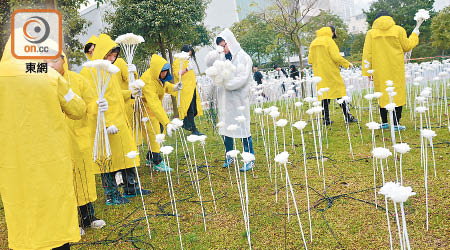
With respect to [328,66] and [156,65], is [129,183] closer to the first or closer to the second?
[156,65]

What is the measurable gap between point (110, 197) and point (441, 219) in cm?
328

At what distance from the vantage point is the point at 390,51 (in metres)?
5.30

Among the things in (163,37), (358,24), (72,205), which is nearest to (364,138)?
(72,205)

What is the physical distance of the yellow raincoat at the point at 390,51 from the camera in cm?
527

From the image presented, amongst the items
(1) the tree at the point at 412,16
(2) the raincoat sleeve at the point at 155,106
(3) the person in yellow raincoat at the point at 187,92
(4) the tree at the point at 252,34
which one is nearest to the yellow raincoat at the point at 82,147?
(2) the raincoat sleeve at the point at 155,106

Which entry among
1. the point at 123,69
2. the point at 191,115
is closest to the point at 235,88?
the point at 123,69

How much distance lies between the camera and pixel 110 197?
3938 millimetres

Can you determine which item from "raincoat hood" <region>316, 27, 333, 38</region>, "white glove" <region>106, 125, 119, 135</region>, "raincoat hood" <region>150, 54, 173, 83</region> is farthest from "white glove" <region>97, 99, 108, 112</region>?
"raincoat hood" <region>316, 27, 333, 38</region>

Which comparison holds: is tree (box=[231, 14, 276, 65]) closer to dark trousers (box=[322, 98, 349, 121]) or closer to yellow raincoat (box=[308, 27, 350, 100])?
yellow raincoat (box=[308, 27, 350, 100])

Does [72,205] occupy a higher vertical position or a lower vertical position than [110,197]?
higher

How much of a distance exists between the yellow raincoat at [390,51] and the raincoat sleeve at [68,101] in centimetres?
461

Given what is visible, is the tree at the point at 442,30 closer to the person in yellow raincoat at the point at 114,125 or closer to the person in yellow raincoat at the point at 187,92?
the person in yellow raincoat at the point at 187,92

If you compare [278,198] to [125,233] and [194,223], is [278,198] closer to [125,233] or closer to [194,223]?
[194,223]

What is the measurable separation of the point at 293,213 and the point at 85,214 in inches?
79.1
